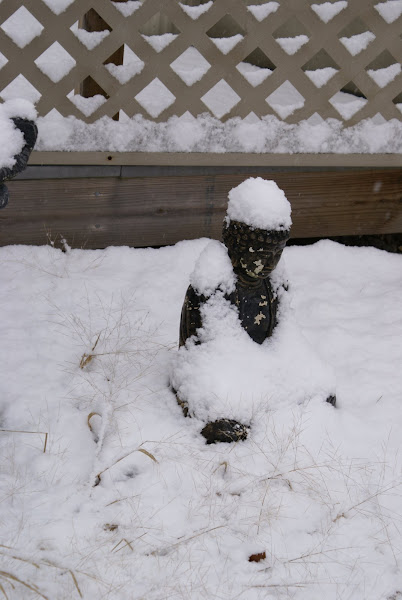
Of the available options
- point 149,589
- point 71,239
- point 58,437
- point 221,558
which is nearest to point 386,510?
point 221,558

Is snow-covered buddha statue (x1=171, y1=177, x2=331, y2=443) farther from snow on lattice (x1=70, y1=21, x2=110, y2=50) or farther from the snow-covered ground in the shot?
snow on lattice (x1=70, y1=21, x2=110, y2=50)

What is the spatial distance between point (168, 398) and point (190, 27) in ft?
6.19

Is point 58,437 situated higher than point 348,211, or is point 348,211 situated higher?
point 348,211

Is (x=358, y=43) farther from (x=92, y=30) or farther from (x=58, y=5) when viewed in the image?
(x=58, y=5)

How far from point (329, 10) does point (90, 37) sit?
1.27m

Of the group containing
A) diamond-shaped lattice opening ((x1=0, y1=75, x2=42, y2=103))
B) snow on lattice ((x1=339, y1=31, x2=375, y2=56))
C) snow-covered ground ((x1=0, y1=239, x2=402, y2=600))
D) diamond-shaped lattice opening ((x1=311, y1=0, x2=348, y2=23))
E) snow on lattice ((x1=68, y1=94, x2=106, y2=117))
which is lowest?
snow-covered ground ((x1=0, y1=239, x2=402, y2=600))

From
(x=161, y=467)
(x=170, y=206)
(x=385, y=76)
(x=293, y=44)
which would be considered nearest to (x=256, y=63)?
(x=385, y=76)

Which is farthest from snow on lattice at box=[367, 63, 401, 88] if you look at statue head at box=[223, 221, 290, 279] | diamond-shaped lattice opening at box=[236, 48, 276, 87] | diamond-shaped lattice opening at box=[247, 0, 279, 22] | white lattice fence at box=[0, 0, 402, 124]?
diamond-shaped lattice opening at box=[236, 48, 276, 87]

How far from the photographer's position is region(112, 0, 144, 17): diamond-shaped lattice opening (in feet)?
9.83

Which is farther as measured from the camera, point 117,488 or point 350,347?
point 350,347

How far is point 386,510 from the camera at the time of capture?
2057 mm

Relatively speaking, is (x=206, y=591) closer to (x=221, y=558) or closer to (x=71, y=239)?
(x=221, y=558)

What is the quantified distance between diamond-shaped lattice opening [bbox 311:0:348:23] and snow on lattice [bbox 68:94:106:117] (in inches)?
48.3

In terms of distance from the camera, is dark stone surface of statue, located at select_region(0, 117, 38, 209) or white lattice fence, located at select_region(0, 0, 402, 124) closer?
dark stone surface of statue, located at select_region(0, 117, 38, 209)
